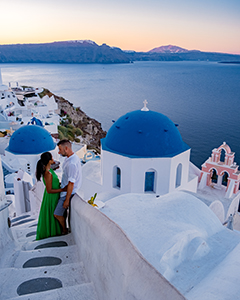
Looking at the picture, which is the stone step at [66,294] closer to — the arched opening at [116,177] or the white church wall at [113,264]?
the white church wall at [113,264]

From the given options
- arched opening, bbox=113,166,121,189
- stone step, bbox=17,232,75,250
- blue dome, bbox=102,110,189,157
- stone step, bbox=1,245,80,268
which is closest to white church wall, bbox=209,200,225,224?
blue dome, bbox=102,110,189,157

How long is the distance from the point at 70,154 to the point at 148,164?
545cm

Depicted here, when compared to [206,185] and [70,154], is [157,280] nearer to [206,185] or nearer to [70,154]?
[70,154]

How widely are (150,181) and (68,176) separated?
5.92 metres

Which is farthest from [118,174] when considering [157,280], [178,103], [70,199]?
[178,103]

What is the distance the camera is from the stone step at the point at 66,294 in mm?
2463

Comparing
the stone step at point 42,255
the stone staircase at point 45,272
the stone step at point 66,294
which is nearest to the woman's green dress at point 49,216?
the stone staircase at point 45,272

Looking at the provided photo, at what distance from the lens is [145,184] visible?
9219mm

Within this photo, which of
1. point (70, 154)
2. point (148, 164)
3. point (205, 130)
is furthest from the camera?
point (205, 130)

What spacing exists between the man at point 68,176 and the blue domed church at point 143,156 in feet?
16.7

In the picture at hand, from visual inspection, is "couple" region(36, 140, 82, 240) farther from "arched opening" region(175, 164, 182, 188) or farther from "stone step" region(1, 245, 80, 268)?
"arched opening" region(175, 164, 182, 188)

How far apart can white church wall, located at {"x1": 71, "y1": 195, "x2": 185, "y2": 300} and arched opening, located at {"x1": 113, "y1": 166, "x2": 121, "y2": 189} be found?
6.09 m

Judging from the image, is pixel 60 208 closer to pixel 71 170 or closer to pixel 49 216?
pixel 49 216

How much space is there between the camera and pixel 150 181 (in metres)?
9.20
